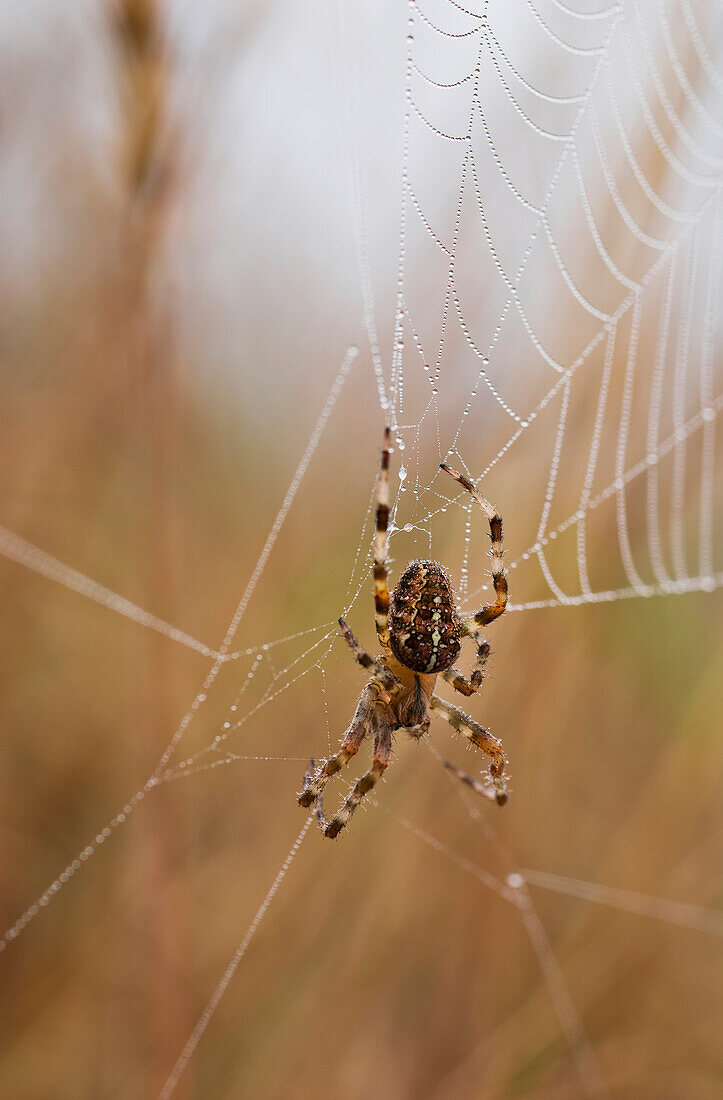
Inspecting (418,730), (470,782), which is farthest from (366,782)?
(470,782)

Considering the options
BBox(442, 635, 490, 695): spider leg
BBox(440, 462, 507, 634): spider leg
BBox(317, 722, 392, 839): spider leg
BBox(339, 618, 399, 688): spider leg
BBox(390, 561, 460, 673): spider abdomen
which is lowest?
BBox(317, 722, 392, 839): spider leg

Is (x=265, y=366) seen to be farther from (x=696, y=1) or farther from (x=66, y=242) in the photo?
(x=696, y=1)

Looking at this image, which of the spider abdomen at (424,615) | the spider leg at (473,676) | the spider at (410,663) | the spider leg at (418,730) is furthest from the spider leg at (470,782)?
the spider abdomen at (424,615)

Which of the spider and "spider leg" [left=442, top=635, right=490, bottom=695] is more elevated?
"spider leg" [left=442, top=635, right=490, bottom=695]

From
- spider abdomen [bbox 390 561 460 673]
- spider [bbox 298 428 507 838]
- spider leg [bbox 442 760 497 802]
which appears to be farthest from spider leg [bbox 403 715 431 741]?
spider abdomen [bbox 390 561 460 673]

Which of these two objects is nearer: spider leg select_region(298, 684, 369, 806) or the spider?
the spider

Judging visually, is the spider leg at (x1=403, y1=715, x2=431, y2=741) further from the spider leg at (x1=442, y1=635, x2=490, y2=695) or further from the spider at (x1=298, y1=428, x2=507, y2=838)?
the spider leg at (x1=442, y1=635, x2=490, y2=695)

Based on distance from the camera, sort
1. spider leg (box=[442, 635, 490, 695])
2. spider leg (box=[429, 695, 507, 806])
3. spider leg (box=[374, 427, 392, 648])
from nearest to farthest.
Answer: spider leg (box=[374, 427, 392, 648]), spider leg (box=[442, 635, 490, 695]), spider leg (box=[429, 695, 507, 806])

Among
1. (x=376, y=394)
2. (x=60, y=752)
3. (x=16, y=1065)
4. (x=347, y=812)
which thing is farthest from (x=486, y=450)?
(x=16, y=1065)

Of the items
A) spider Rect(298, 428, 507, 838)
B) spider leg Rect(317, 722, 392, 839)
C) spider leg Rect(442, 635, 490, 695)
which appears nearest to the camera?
spider Rect(298, 428, 507, 838)
